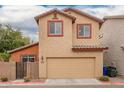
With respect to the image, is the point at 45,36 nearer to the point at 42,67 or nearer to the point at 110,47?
the point at 42,67

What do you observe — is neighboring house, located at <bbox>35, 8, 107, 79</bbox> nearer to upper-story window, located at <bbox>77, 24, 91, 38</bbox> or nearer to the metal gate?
the metal gate

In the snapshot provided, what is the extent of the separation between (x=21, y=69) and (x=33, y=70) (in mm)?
1156

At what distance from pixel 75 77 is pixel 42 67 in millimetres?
3328

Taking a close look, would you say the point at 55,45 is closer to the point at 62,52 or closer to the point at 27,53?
the point at 62,52

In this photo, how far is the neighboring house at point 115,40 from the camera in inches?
1361

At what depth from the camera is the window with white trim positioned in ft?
104

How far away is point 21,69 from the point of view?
104ft

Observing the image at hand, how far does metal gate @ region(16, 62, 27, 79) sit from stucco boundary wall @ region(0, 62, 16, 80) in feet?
1.43

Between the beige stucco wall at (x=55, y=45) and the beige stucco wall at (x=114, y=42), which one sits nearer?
the beige stucco wall at (x=55, y=45)

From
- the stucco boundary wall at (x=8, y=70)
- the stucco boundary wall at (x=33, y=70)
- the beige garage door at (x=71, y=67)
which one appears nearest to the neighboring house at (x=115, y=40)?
the beige garage door at (x=71, y=67)

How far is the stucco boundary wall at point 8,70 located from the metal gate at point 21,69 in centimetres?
43

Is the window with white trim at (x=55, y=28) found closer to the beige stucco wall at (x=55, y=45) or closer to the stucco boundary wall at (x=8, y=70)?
the beige stucco wall at (x=55, y=45)

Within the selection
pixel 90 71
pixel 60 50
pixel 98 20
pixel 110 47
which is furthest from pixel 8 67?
pixel 110 47

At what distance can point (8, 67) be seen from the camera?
3116 centimetres
